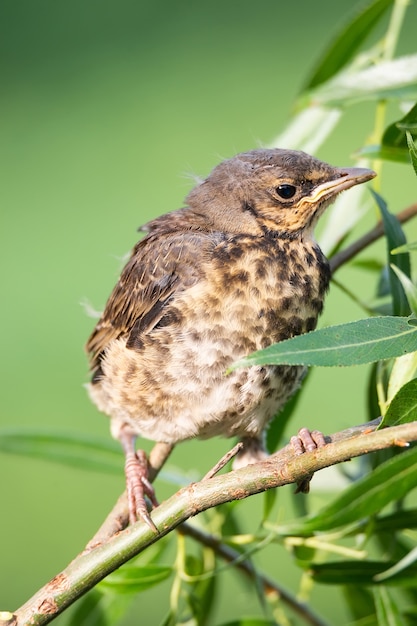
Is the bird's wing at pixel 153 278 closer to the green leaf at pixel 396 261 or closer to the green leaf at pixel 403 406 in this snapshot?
the green leaf at pixel 396 261

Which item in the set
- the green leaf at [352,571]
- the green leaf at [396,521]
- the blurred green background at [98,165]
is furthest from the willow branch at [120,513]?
the blurred green background at [98,165]

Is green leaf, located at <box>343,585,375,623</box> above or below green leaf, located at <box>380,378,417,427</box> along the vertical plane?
above

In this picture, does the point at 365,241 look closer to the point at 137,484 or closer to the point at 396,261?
the point at 396,261

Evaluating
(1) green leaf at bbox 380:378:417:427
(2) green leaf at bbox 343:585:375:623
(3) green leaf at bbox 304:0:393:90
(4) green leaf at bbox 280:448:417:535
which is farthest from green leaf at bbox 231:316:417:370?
(3) green leaf at bbox 304:0:393:90

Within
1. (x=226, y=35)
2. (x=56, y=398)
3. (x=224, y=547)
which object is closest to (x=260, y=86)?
(x=226, y=35)

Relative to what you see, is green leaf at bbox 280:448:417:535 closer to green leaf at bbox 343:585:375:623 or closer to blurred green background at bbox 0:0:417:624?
green leaf at bbox 343:585:375:623

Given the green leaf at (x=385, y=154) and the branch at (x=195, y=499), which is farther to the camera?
the green leaf at (x=385, y=154)
